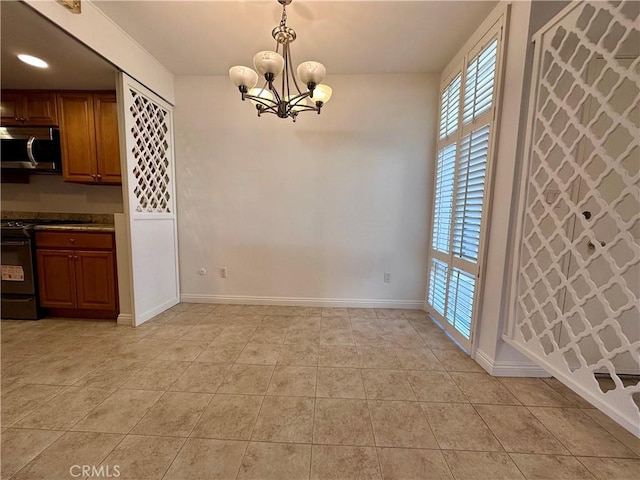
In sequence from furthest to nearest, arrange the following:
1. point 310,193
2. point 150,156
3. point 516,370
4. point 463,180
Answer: point 310,193, point 150,156, point 463,180, point 516,370

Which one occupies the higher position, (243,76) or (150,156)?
(243,76)

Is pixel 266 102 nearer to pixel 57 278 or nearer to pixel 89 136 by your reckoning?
pixel 89 136

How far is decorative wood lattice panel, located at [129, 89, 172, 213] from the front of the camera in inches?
98.1

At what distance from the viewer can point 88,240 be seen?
255cm

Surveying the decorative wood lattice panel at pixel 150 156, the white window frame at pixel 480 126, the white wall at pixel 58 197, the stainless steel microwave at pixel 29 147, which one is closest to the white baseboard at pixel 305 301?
the white window frame at pixel 480 126

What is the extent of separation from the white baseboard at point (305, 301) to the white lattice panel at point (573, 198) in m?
1.40

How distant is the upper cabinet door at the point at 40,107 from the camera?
2.73m

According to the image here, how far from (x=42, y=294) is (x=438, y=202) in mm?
4325

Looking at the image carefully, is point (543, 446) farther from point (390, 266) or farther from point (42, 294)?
point (42, 294)

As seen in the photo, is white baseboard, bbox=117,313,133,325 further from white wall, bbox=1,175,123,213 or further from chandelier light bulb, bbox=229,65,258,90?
chandelier light bulb, bbox=229,65,258,90

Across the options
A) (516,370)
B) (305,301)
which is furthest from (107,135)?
(516,370)

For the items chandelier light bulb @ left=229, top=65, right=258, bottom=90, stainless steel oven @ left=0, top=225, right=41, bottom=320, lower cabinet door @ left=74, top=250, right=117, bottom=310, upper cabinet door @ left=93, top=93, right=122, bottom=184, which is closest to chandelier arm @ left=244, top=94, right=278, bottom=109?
chandelier light bulb @ left=229, top=65, right=258, bottom=90

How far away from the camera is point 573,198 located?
1.67 m

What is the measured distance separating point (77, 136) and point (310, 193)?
103 inches
